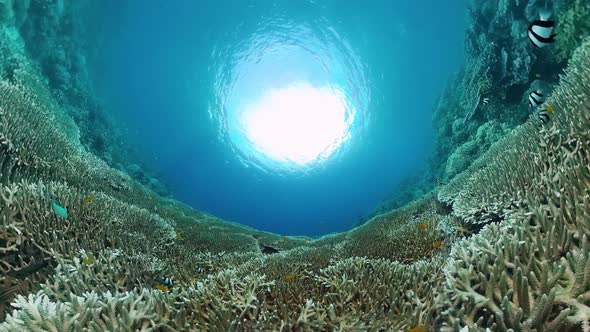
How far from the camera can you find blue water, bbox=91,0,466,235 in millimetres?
41156

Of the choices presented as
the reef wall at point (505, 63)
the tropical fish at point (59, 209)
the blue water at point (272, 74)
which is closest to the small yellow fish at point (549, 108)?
the tropical fish at point (59, 209)

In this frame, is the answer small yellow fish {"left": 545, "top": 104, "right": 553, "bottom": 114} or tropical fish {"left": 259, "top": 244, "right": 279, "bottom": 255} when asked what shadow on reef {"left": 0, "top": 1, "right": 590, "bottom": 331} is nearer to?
small yellow fish {"left": 545, "top": 104, "right": 553, "bottom": 114}

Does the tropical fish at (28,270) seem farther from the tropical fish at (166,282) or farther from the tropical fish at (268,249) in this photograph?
the tropical fish at (268,249)

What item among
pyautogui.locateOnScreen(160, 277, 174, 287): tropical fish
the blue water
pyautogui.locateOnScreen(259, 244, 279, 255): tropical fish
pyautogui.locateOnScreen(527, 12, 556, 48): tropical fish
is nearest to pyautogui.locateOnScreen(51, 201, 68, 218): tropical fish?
pyautogui.locateOnScreen(160, 277, 174, 287): tropical fish

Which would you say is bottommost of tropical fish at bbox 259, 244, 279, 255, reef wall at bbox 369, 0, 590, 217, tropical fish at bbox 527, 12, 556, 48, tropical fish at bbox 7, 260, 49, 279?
tropical fish at bbox 7, 260, 49, 279

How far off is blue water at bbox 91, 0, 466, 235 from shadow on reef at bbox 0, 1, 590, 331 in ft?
127

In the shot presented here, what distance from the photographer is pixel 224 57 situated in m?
47.4

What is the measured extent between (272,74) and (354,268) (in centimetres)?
Result: 4844

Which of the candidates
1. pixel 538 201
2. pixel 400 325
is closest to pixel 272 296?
pixel 400 325

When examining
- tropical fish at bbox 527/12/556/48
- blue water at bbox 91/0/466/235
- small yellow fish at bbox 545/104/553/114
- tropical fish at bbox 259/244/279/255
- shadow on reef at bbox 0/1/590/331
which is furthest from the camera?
blue water at bbox 91/0/466/235

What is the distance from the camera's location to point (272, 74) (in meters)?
50.1

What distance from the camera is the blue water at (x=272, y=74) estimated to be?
41156 mm

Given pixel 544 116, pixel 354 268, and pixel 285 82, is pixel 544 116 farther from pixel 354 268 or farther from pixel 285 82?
pixel 285 82

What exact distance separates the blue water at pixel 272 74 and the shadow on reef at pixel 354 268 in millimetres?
38563
